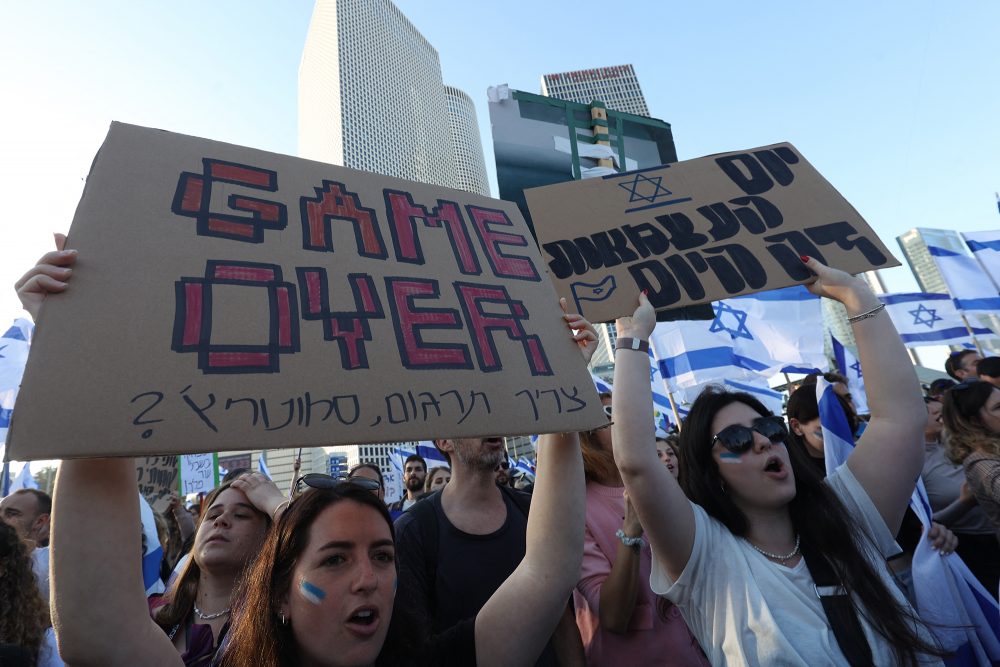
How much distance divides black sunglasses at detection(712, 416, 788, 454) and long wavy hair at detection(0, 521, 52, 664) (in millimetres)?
2775

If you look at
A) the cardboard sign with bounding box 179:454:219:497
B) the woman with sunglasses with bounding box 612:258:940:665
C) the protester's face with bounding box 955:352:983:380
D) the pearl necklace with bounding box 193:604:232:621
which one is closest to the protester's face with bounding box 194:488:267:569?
the pearl necklace with bounding box 193:604:232:621

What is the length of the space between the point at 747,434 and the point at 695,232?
96 centimetres

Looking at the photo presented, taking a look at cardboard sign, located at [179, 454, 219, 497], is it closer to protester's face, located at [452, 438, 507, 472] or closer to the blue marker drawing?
protester's face, located at [452, 438, 507, 472]

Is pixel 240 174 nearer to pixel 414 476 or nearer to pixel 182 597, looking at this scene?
pixel 182 597

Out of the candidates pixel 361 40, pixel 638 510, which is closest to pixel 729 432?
pixel 638 510

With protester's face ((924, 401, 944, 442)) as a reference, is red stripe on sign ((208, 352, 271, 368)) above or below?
above

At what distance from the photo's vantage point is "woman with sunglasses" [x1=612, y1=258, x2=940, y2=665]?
1.67 meters

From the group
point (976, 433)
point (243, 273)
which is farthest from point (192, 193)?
point (976, 433)

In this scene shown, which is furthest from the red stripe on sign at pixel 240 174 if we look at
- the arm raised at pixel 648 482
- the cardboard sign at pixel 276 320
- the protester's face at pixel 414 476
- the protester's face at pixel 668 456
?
the protester's face at pixel 414 476

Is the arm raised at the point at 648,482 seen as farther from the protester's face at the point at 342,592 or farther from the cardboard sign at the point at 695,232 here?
the protester's face at the point at 342,592

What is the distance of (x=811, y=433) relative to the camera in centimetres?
357

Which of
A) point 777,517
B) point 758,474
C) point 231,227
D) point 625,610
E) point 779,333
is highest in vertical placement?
point 779,333

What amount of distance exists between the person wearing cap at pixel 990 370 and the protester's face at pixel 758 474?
10.8ft

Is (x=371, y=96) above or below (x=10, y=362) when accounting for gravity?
above
